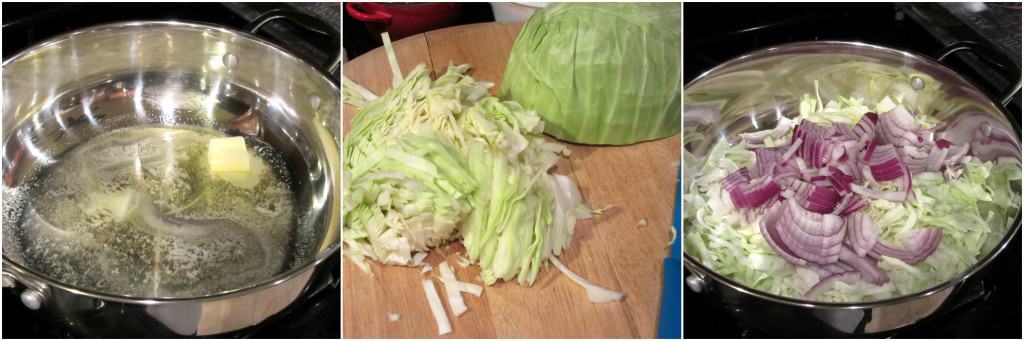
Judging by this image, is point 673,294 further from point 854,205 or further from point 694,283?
point 854,205

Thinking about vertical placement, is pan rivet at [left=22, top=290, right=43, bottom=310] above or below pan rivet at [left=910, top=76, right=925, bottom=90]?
below

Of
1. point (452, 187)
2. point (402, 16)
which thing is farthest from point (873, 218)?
point (402, 16)

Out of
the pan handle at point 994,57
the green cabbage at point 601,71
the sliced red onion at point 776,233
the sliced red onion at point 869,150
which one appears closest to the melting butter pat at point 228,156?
the green cabbage at point 601,71

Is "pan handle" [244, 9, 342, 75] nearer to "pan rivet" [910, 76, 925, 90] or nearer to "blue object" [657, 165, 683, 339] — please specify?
"blue object" [657, 165, 683, 339]

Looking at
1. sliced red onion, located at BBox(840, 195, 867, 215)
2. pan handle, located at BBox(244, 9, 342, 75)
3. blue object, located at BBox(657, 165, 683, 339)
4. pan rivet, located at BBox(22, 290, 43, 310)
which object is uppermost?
pan handle, located at BBox(244, 9, 342, 75)

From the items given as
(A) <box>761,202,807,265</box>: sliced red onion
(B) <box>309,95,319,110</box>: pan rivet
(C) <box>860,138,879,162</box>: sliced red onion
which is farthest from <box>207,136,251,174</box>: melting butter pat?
(C) <box>860,138,879,162</box>: sliced red onion

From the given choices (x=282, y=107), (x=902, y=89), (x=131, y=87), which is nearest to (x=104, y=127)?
(x=131, y=87)
